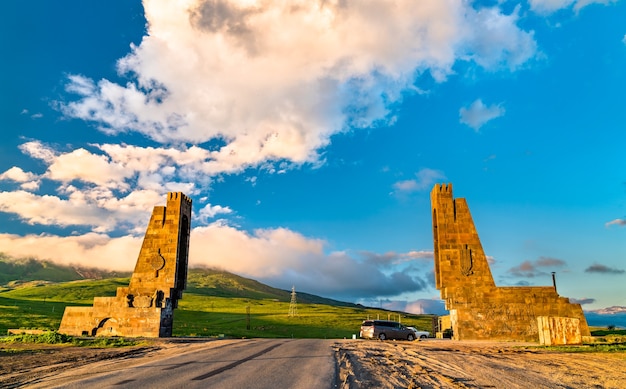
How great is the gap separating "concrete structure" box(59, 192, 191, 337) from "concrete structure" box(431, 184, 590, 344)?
22376 mm

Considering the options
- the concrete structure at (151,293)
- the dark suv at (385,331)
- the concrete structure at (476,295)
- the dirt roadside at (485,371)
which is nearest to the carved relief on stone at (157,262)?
the concrete structure at (151,293)

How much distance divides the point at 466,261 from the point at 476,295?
2.81 meters

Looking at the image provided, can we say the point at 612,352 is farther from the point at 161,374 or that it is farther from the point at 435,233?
the point at 161,374

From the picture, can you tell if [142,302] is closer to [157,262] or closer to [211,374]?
[157,262]

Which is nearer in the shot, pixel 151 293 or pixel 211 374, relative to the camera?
pixel 211 374

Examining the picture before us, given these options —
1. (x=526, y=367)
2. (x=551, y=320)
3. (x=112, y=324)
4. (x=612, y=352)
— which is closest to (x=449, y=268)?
(x=551, y=320)

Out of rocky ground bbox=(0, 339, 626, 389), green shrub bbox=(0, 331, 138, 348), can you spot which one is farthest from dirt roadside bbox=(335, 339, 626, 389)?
green shrub bbox=(0, 331, 138, 348)

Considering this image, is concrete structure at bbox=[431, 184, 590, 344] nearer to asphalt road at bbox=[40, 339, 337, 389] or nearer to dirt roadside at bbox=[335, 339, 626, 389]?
dirt roadside at bbox=[335, 339, 626, 389]

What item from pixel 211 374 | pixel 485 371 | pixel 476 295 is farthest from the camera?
pixel 476 295

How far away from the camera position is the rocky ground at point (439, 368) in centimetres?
1268

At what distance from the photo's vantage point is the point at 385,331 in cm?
3691

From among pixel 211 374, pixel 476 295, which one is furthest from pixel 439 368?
pixel 476 295

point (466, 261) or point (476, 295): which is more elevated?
point (466, 261)

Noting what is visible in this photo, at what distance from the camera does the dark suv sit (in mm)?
36750
